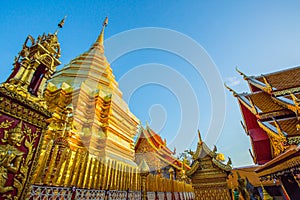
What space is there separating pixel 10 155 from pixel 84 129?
17.6 feet

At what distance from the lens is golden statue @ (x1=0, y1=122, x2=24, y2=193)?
58.8 inches

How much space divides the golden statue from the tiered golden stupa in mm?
976

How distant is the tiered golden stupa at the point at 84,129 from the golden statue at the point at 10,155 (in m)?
0.98

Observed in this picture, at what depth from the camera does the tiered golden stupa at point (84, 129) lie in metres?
2.93

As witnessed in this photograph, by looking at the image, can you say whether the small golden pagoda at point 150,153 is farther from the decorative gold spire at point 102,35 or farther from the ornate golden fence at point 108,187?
the decorative gold spire at point 102,35

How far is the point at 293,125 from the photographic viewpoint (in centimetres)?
518

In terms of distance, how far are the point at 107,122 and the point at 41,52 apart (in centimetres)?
540

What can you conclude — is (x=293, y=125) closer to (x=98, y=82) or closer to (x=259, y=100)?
(x=259, y=100)

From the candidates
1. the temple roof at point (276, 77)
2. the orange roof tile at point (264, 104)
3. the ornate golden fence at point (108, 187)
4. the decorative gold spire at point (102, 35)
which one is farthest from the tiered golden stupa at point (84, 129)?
the temple roof at point (276, 77)

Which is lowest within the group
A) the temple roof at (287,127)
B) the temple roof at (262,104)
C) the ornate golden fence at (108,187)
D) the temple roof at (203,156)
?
the ornate golden fence at (108,187)

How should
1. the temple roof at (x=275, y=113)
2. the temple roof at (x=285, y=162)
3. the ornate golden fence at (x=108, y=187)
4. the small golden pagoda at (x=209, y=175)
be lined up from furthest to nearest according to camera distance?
the small golden pagoda at (x=209, y=175)
the temple roof at (x=275, y=113)
the temple roof at (x=285, y=162)
the ornate golden fence at (x=108, y=187)

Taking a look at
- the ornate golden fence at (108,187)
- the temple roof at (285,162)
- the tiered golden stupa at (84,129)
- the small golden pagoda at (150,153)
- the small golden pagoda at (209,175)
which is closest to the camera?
the ornate golden fence at (108,187)

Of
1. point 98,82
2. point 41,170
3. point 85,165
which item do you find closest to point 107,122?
point 98,82

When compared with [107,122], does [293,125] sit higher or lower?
lower
